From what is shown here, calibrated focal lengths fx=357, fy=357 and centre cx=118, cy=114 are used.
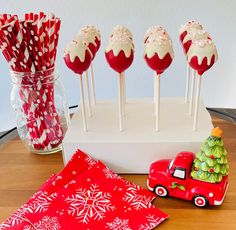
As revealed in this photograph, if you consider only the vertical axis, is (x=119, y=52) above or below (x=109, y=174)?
above

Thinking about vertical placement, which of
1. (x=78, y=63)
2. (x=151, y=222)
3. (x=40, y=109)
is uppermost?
(x=78, y=63)

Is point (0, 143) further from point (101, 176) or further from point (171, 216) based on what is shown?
point (171, 216)

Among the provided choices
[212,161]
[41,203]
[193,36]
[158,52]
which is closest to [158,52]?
[158,52]

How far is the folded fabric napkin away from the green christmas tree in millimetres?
100

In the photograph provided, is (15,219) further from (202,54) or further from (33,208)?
(202,54)

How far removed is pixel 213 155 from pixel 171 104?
9.7 inches

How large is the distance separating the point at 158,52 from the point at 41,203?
0.35m

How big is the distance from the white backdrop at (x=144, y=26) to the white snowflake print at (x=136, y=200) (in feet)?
2.22

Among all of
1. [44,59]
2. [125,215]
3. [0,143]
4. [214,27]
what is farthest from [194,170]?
[214,27]

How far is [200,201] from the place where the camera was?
2.13 feet

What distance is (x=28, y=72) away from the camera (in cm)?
75

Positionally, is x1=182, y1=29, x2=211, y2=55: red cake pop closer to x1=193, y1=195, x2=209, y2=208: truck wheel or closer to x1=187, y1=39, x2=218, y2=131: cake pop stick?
x1=187, y1=39, x2=218, y2=131: cake pop stick

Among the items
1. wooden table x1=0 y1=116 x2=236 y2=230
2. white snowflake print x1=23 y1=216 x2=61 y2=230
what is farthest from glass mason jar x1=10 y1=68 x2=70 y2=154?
white snowflake print x1=23 y1=216 x2=61 y2=230

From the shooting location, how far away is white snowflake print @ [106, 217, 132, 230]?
1.98 ft
